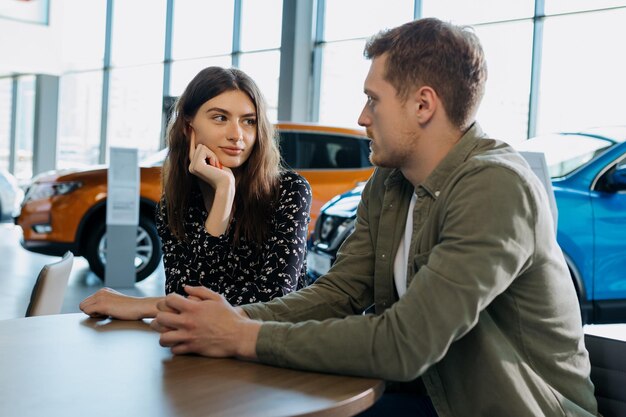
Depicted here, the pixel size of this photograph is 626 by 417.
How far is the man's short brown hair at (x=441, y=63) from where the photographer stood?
62.4 inches

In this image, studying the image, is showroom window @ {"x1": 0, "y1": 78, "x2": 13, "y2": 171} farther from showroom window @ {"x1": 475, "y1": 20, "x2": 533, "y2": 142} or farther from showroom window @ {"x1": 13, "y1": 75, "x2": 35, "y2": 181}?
showroom window @ {"x1": 475, "y1": 20, "x2": 533, "y2": 142}

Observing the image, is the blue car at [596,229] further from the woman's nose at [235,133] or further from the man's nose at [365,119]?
the man's nose at [365,119]

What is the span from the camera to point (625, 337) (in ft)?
5.04

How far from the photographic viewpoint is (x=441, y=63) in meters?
1.59

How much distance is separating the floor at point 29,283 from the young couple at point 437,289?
3.97 m

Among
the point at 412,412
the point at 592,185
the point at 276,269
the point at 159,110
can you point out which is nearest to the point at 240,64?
the point at 159,110

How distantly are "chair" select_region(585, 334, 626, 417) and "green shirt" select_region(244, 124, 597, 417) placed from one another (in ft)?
0.17

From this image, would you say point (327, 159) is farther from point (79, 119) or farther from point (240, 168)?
point (79, 119)

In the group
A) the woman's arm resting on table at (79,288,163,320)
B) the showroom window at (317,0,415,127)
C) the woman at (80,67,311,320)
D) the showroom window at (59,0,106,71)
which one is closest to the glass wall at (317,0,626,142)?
the showroom window at (317,0,415,127)

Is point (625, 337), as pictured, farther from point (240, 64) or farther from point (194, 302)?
point (240, 64)

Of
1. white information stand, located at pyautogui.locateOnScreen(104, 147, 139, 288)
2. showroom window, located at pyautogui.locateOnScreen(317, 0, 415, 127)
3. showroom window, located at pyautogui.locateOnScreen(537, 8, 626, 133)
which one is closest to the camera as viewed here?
white information stand, located at pyautogui.locateOnScreen(104, 147, 139, 288)

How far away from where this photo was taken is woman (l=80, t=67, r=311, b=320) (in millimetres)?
2371

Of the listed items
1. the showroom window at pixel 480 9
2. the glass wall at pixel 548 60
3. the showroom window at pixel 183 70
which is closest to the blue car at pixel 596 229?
the glass wall at pixel 548 60

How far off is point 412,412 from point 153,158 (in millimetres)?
Answer: 6106
